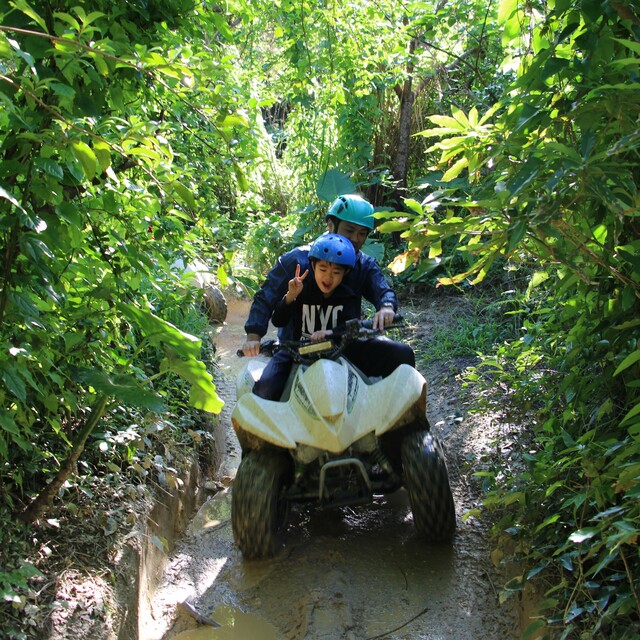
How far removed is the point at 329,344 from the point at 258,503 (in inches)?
34.8

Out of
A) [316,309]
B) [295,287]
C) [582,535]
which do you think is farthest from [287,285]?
[582,535]

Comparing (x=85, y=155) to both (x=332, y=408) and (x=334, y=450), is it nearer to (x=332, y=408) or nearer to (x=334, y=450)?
(x=332, y=408)

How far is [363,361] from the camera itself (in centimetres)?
434

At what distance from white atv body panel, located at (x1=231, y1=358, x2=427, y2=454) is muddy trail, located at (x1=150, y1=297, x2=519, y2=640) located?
2.24 feet

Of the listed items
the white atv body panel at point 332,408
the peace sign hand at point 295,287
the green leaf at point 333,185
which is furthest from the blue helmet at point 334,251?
the green leaf at point 333,185

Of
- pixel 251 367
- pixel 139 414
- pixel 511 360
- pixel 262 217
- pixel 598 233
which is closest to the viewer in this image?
pixel 598 233

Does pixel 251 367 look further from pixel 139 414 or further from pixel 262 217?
pixel 262 217

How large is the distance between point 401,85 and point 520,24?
625 cm

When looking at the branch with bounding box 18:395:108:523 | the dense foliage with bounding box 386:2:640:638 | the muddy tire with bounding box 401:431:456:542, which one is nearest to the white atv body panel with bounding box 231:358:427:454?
the muddy tire with bounding box 401:431:456:542

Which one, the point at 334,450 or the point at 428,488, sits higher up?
the point at 334,450

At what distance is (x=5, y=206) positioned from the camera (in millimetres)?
2445

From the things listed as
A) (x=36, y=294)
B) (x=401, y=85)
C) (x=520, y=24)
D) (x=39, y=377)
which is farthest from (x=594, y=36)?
(x=401, y=85)

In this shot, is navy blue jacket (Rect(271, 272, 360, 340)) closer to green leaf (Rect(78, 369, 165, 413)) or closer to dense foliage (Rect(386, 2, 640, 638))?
dense foliage (Rect(386, 2, 640, 638))

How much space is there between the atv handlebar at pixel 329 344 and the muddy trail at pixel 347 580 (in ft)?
3.19
